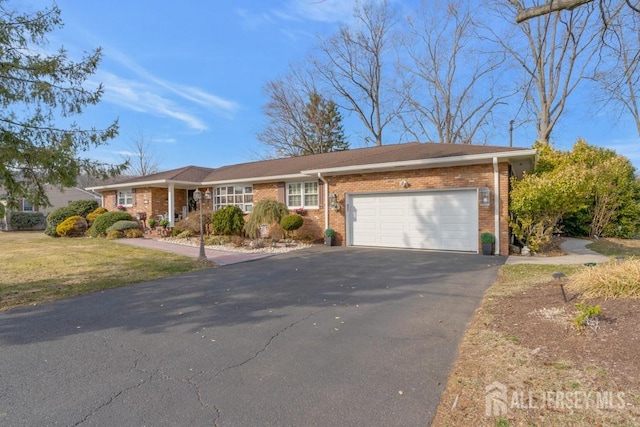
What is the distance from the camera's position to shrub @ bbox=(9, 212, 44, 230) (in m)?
24.8

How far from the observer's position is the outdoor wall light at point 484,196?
1041 cm

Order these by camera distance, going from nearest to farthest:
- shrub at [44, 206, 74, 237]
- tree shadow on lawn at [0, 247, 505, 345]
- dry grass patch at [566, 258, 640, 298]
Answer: dry grass patch at [566, 258, 640, 298], tree shadow on lawn at [0, 247, 505, 345], shrub at [44, 206, 74, 237]

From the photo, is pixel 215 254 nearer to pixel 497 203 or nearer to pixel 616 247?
pixel 497 203

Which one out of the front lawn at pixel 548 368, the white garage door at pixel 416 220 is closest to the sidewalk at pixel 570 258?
the white garage door at pixel 416 220

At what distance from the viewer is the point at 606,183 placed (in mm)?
12719

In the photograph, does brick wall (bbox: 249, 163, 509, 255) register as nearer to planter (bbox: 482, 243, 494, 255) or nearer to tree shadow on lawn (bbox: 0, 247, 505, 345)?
planter (bbox: 482, 243, 494, 255)

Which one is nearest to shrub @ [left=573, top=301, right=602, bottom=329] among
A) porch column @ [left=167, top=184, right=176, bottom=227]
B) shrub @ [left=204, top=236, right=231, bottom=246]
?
shrub @ [left=204, top=236, right=231, bottom=246]

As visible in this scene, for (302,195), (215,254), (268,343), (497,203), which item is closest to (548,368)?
(268,343)

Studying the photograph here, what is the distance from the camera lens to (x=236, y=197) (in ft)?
56.0

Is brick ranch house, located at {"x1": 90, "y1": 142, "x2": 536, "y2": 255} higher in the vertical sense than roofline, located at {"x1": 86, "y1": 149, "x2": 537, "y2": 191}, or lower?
lower

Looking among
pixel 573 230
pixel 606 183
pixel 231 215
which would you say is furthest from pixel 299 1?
pixel 573 230

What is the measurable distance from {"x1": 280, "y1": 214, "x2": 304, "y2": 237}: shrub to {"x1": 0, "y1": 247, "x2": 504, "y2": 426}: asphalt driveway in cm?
639

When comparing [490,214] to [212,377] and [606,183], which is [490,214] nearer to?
[606,183]

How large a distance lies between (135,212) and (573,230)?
2128cm
